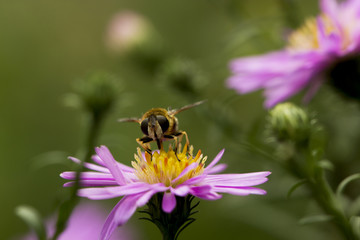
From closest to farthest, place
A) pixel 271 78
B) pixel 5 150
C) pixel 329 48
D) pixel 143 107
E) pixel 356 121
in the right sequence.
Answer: pixel 329 48 → pixel 271 78 → pixel 356 121 → pixel 5 150 → pixel 143 107

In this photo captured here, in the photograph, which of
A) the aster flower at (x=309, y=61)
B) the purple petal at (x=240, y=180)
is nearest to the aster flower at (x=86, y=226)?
the aster flower at (x=309, y=61)

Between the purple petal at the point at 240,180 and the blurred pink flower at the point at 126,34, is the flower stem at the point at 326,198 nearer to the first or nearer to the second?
the purple petal at the point at 240,180

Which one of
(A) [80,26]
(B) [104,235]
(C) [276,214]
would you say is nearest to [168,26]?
(A) [80,26]

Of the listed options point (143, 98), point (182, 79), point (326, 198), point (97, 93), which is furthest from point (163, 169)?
point (143, 98)

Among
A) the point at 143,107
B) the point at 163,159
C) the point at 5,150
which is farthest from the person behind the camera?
the point at 143,107

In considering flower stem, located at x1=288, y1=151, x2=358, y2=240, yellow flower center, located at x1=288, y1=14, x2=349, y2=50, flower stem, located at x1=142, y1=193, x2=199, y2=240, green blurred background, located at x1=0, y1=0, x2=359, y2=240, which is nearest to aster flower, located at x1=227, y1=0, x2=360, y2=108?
yellow flower center, located at x1=288, y1=14, x2=349, y2=50

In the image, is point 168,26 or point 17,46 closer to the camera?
point 17,46

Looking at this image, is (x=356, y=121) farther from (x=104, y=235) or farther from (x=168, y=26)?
(x=168, y=26)
